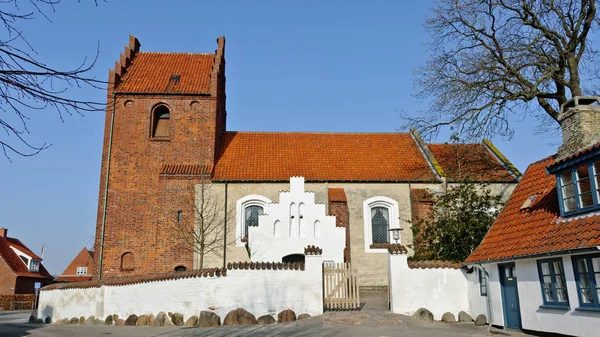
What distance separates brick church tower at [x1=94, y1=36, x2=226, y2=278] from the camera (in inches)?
889

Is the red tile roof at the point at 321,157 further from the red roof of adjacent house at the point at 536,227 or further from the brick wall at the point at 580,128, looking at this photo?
the brick wall at the point at 580,128

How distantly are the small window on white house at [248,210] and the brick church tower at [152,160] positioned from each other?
2.38 meters

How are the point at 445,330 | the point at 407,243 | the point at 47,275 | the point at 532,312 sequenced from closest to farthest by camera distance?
the point at 532,312 → the point at 445,330 → the point at 407,243 → the point at 47,275

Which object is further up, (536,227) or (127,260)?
(536,227)

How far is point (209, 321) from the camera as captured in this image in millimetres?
14891

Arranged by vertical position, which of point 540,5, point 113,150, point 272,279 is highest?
point 540,5

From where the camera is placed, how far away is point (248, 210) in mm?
23891

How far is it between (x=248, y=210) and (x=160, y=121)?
725cm

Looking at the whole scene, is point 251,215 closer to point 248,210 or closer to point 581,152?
point 248,210

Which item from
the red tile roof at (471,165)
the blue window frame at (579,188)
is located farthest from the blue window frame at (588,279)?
the red tile roof at (471,165)

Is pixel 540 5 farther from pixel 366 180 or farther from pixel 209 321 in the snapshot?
pixel 209 321

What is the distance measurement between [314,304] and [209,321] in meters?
3.46

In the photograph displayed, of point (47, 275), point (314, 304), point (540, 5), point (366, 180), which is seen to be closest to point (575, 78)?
point (540, 5)

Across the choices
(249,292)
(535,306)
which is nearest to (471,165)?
(535,306)
